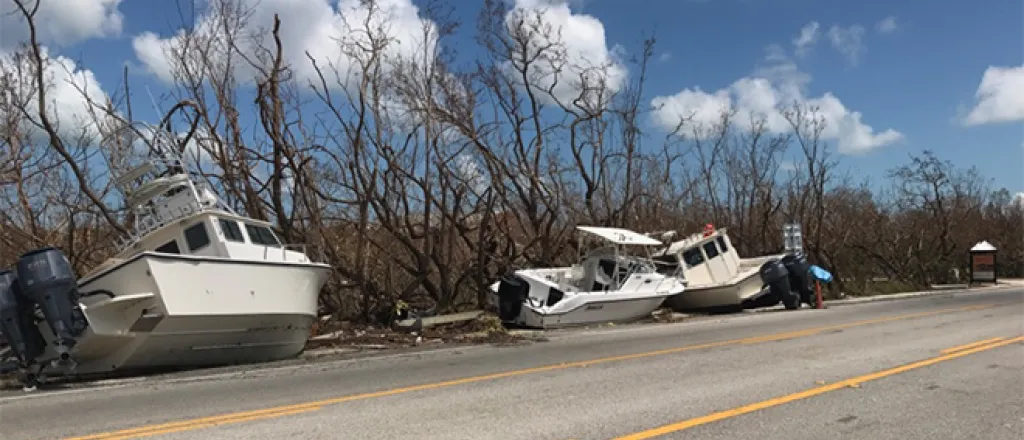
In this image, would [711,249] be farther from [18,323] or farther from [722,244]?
[18,323]

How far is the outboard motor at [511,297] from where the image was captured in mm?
18922

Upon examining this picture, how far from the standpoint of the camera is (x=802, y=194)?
1446 inches

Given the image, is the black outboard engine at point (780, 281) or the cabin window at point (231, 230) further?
the black outboard engine at point (780, 281)

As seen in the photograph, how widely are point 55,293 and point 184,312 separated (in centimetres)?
174

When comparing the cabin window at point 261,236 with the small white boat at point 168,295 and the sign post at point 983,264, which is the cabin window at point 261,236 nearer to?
the small white boat at point 168,295

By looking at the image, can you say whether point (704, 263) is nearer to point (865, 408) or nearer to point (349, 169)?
point (349, 169)

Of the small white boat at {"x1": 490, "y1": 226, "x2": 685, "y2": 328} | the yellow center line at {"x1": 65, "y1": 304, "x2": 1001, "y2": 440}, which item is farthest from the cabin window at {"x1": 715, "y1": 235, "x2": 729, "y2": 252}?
the yellow center line at {"x1": 65, "y1": 304, "x2": 1001, "y2": 440}

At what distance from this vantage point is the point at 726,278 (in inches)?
959

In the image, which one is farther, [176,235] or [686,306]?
[686,306]

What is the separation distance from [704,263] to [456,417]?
1870 centimetres

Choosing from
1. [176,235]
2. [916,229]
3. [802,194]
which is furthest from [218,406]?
[916,229]

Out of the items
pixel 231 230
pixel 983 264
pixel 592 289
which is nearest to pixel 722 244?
pixel 592 289

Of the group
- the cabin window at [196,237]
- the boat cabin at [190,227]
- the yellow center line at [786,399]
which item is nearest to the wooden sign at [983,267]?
the yellow center line at [786,399]

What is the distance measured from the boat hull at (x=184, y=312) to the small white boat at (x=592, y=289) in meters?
7.11
